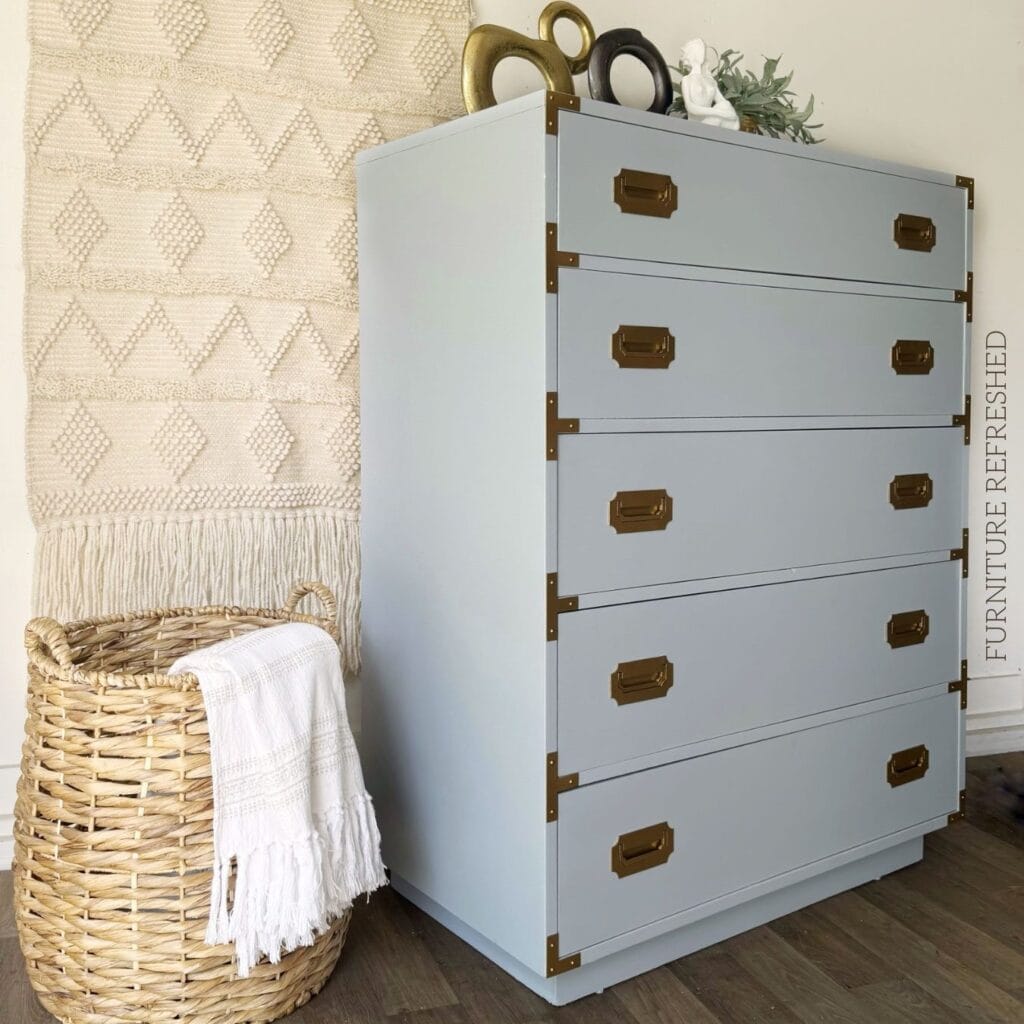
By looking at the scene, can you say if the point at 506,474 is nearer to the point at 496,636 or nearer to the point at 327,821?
the point at 496,636

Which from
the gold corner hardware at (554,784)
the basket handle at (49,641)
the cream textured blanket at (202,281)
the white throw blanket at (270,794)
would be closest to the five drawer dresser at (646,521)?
the gold corner hardware at (554,784)

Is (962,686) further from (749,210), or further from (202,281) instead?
(202,281)

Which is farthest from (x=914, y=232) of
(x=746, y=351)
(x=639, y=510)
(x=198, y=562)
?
(x=198, y=562)

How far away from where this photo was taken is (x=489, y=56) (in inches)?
67.4

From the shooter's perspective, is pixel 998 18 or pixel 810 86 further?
pixel 998 18

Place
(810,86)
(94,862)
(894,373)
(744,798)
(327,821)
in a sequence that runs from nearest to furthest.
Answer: (94,862), (327,821), (744,798), (894,373), (810,86)

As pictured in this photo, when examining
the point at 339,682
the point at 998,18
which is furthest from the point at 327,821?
the point at 998,18

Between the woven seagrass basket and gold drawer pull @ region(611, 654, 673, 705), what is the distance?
1.88ft

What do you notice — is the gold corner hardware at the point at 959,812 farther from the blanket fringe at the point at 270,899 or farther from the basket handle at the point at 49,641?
the basket handle at the point at 49,641

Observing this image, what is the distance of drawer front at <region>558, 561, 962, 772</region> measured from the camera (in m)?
1.55

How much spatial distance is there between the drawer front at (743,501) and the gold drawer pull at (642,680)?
0.12 m

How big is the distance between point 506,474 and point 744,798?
655mm

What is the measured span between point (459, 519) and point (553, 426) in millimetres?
265

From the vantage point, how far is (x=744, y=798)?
68.3 inches
